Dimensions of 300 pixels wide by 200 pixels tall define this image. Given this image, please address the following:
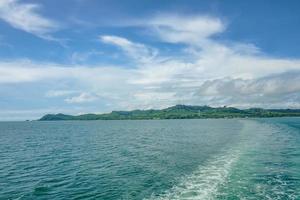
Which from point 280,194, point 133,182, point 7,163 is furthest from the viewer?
point 7,163

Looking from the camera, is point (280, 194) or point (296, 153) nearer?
point (280, 194)

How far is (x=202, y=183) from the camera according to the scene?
91.1 ft

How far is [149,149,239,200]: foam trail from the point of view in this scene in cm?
2396

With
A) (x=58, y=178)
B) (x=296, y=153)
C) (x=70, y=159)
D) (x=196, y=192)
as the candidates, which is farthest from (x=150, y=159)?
(x=296, y=153)

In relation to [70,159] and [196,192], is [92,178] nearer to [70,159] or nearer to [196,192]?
[196,192]

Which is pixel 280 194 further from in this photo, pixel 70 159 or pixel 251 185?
pixel 70 159

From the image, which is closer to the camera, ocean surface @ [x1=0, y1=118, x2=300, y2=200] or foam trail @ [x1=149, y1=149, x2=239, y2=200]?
foam trail @ [x1=149, y1=149, x2=239, y2=200]

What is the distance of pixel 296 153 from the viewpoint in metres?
43.4

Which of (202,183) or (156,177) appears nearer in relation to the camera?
(202,183)

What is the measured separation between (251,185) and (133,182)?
10300 mm

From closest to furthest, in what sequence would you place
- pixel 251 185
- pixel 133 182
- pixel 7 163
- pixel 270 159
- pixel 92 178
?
pixel 251 185 < pixel 133 182 < pixel 92 178 < pixel 270 159 < pixel 7 163

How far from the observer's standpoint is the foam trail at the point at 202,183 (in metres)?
24.0

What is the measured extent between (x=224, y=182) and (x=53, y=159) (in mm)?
26284

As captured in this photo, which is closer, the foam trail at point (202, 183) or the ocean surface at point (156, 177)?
the foam trail at point (202, 183)
